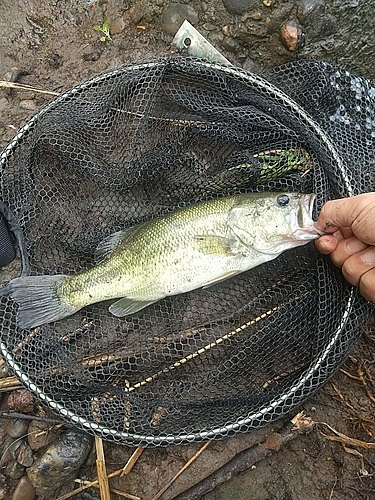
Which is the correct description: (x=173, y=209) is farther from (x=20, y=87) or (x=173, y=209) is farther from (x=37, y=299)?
(x=20, y=87)

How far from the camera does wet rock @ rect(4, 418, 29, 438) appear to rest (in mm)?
3275

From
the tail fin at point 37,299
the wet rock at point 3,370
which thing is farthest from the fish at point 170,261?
the wet rock at point 3,370

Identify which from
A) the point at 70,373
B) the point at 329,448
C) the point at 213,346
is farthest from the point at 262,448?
the point at 70,373

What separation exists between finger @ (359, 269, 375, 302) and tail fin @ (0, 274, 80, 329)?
162 centimetres

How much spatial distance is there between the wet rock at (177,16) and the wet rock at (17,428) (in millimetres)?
2946

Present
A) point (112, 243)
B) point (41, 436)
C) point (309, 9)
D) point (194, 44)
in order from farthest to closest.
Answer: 1. point (194, 44)
2. point (309, 9)
3. point (41, 436)
4. point (112, 243)

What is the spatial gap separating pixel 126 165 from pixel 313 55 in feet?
5.19

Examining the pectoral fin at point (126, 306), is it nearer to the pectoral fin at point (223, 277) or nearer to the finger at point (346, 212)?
the pectoral fin at point (223, 277)

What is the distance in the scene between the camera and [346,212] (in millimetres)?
2484

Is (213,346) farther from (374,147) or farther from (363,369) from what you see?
(374,147)

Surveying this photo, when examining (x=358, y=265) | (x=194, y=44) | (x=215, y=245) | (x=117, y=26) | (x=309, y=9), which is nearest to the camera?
(x=358, y=265)

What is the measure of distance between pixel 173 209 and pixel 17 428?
1.80 meters

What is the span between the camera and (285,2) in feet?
11.1

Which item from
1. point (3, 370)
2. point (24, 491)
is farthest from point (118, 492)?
point (3, 370)
